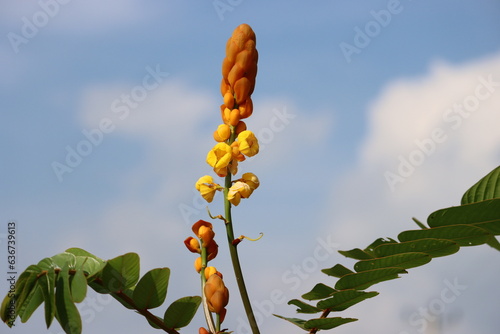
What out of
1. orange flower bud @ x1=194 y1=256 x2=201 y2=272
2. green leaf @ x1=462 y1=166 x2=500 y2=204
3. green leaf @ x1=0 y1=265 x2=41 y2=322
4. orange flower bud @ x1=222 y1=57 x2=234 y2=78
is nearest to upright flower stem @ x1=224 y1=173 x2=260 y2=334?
orange flower bud @ x1=194 y1=256 x2=201 y2=272

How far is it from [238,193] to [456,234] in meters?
0.53

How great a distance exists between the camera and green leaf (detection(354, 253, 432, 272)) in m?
1.37

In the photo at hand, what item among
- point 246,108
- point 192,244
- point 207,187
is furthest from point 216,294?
point 246,108

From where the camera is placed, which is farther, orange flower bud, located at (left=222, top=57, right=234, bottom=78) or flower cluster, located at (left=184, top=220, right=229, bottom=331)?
orange flower bud, located at (left=222, top=57, right=234, bottom=78)

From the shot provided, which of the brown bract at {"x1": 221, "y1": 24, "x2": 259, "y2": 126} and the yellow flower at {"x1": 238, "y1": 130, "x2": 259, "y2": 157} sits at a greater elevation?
the brown bract at {"x1": 221, "y1": 24, "x2": 259, "y2": 126}

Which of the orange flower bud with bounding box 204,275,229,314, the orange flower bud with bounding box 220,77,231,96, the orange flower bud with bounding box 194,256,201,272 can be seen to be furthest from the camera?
the orange flower bud with bounding box 220,77,231,96

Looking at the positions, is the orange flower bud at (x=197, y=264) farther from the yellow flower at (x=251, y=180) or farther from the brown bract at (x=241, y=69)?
the brown bract at (x=241, y=69)

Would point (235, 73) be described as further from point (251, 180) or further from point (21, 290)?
point (21, 290)

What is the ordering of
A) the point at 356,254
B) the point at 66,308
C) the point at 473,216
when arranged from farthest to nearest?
the point at 356,254, the point at 473,216, the point at 66,308

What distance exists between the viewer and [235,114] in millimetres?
1489

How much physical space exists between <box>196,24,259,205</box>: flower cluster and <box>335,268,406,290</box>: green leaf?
0.33 metres

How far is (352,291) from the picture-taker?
1.42 m

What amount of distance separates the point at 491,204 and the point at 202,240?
69 cm

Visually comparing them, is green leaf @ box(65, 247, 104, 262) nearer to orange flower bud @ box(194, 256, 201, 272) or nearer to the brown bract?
orange flower bud @ box(194, 256, 201, 272)
